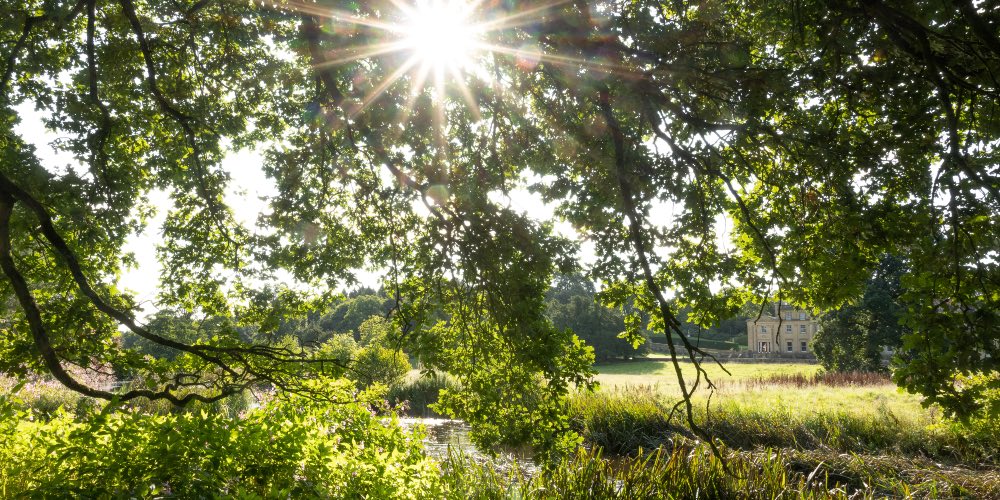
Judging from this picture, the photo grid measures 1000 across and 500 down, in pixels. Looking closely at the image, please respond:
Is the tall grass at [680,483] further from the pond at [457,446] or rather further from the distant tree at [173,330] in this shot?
the distant tree at [173,330]

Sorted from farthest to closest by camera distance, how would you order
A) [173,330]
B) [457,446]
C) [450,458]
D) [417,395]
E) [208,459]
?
1. [417,395]
2. [457,446]
3. [173,330]
4. [450,458]
5. [208,459]

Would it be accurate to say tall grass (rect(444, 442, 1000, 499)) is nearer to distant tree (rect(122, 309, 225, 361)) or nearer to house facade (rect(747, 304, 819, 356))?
distant tree (rect(122, 309, 225, 361))

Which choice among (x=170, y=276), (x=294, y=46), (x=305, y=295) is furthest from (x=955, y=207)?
(x=170, y=276)

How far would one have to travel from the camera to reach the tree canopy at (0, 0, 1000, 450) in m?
4.20

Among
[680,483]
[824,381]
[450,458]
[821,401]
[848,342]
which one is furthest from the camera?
[848,342]

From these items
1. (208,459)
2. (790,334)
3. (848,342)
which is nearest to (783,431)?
(208,459)

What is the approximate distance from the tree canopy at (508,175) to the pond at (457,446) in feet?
11.9

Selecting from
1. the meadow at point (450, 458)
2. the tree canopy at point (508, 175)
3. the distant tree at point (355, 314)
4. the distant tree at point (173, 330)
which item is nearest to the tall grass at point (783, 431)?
the meadow at point (450, 458)

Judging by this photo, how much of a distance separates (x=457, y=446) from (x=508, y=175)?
8.77 meters

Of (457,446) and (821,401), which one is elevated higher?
(821,401)

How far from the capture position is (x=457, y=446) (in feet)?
43.9

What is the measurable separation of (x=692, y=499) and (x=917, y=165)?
4.11 metres

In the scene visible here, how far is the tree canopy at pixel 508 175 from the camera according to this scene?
420cm

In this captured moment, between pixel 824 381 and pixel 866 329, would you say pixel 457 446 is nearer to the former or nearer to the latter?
pixel 824 381
